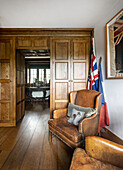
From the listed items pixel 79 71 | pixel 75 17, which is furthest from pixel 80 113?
pixel 75 17

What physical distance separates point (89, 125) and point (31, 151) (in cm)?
110

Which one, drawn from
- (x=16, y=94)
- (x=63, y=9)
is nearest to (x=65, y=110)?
(x=16, y=94)

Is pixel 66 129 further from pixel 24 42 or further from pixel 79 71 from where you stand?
pixel 24 42

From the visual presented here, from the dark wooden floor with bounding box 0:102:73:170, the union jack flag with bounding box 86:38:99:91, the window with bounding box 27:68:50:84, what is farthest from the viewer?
the window with bounding box 27:68:50:84

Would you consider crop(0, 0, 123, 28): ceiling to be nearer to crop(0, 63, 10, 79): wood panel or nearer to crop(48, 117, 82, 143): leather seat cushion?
crop(0, 63, 10, 79): wood panel

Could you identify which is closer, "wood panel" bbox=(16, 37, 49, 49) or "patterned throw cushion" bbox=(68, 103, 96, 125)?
"patterned throw cushion" bbox=(68, 103, 96, 125)

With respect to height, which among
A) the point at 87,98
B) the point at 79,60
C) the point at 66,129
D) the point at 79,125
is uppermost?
the point at 79,60

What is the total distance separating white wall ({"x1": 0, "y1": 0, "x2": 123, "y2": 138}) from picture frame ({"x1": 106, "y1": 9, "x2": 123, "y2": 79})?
14 cm

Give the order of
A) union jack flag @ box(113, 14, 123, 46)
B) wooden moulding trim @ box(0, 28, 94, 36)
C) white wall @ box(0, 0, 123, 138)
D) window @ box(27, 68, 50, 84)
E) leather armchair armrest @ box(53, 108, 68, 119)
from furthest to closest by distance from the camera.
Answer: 1. window @ box(27, 68, 50, 84)
2. wooden moulding trim @ box(0, 28, 94, 36)
3. leather armchair armrest @ box(53, 108, 68, 119)
4. white wall @ box(0, 0, 123, 138)
5. union jack flag @ box(113, 14, 123, 46)

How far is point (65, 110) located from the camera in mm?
2396

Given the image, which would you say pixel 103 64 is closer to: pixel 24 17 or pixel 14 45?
pixel 24 17

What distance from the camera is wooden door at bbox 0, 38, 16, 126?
3.02 meters

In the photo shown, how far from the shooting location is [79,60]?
9.84 ft

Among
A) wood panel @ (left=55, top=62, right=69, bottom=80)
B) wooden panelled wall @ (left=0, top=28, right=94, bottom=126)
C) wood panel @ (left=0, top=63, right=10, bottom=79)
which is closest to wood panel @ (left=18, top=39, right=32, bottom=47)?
wooden panelled wall @ (left=0, top=28, right=94, bottom=126)
